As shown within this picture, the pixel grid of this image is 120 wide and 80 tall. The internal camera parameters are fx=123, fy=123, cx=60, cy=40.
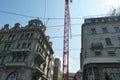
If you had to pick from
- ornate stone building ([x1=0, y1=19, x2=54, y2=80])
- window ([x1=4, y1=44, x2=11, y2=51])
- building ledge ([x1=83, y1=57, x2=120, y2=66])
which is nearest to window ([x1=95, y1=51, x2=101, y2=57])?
building ledge ([x1=83, y1=57, x2=120, y2=66])

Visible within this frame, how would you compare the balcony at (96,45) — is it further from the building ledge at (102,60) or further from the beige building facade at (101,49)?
the building ledge at (102,60)

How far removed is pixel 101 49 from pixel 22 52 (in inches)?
785

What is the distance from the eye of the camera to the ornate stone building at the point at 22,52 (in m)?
30.3

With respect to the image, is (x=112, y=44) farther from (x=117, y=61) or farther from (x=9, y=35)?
(x=9, y=35)

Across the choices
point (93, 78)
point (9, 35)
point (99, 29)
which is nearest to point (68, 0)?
point (99, 29)

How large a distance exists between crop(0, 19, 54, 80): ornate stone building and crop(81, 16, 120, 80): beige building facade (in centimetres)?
1214

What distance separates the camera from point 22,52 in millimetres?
32594

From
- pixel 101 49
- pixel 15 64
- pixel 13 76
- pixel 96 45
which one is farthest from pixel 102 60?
pixel 13 76

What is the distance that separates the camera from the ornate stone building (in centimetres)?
3030

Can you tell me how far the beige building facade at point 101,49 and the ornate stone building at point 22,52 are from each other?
12137mm

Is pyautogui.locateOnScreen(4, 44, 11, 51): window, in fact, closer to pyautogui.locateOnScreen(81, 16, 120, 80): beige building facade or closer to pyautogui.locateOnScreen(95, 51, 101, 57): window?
pyautogui.locateOnScreen(81, 16, 120, 80): beige building facade

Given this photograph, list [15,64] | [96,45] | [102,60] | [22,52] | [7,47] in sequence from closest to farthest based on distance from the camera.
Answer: [102,60]
[96,45]
[15,64]
[22,52]
[7,47]

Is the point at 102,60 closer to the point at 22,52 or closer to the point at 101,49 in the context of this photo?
the point at 101,49

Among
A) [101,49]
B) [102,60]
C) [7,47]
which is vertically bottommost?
[102,60]
